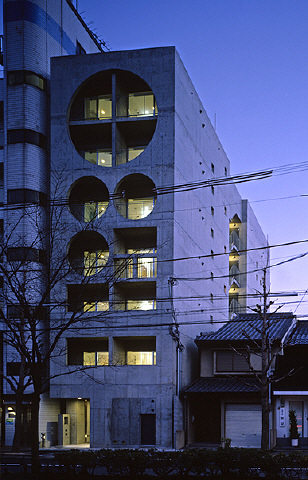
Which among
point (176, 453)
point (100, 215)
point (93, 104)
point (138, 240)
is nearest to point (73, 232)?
point (100, 215)

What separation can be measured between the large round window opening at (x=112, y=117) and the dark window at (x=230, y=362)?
1554 cm

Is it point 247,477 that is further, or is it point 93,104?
point 93,104

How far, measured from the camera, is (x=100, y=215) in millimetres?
44031

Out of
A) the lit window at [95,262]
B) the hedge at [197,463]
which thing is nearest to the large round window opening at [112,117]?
the lit window at [95,262]

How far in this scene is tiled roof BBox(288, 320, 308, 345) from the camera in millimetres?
41469

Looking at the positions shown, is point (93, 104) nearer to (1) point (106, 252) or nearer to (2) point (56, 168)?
(2) point (56, 168)

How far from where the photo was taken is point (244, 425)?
41062 mm

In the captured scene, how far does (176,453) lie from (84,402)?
969 inches

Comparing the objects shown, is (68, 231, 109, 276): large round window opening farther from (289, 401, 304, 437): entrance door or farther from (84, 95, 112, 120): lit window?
(289, 401, 304, 437): entrance door

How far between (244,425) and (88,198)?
19.9m

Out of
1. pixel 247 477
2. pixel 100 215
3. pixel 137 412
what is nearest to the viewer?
pixel 247 477

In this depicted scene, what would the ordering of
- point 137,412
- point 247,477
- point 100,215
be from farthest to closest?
point 100,215
point 137,412
point 247,477

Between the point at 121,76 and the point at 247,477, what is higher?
the point at 121,76

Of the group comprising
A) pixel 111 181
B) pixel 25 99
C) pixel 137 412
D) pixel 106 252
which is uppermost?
pixel 25 99
